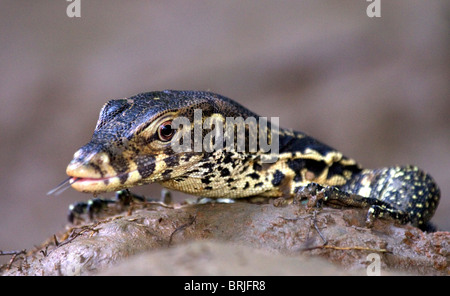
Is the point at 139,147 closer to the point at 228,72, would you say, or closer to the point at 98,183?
the point at 98,183

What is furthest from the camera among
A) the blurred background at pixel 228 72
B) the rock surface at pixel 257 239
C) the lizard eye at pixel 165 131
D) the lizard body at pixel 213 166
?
the blurred background at pixel 228 72

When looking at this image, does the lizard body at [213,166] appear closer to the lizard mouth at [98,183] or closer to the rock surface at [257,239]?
the lizard mouth at [98,183]

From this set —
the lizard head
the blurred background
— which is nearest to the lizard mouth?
the lizard head

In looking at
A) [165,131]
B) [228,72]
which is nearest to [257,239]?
[165,131]

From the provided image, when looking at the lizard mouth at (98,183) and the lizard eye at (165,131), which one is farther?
the lizard eye at (165,131)

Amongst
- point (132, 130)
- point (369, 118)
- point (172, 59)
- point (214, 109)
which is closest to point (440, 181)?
point (369, 118)

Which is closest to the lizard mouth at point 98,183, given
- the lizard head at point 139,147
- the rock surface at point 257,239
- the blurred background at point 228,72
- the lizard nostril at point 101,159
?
the lizard head at point 139,147
